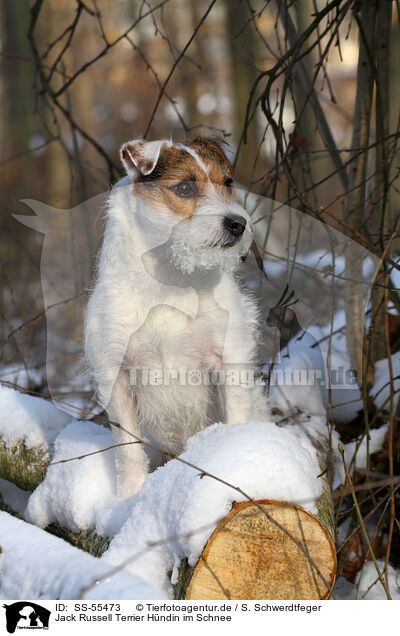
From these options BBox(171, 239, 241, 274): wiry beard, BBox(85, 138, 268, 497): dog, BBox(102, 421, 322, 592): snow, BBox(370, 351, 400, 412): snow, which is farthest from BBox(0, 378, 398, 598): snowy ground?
BBox(370, 351, 400, 412): snow

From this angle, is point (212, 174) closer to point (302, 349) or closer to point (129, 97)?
point (302, 349)

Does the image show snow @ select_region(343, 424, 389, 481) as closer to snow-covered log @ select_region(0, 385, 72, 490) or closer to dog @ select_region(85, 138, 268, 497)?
dog @ select_region(85, 138, 268, 497)

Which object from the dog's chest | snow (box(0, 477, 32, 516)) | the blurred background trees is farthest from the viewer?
snow (box(0, 477, 32, 516))

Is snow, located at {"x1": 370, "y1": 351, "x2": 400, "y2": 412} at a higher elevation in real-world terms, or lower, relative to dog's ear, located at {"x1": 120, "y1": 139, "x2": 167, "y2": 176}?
lower

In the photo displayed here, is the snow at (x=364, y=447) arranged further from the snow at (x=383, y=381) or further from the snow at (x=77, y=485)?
the snow at (x=77, y=485)

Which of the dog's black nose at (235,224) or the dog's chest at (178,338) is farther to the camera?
A: the dog's chest at (178,338)

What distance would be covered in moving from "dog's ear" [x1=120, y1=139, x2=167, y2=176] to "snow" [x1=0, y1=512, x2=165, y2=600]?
1212mm

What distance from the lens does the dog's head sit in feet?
5.76

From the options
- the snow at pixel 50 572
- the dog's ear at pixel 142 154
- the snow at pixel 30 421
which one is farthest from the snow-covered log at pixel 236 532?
the snow at pixel 30 421

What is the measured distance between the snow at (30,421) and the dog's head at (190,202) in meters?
1.27
